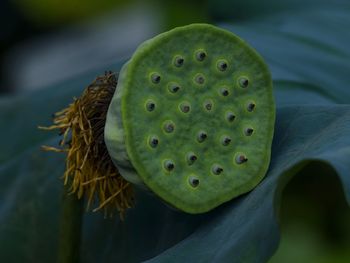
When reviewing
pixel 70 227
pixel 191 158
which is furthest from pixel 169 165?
pixel 70 227

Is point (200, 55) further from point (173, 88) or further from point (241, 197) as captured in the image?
point (241, 197)

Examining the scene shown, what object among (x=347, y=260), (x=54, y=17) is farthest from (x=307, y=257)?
(x=54, y=17)

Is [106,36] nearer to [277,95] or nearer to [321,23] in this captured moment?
[321,23]

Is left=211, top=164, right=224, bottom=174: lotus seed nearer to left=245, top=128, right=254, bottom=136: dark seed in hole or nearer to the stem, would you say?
left=245, top=128, right=254, bottom=136: dark seed in hole

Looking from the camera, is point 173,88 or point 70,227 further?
point 70,227

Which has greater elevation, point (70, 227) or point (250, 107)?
point (250, 107)

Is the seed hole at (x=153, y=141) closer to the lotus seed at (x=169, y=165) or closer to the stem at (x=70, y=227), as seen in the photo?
the lotus seed at (x=169, y=165)

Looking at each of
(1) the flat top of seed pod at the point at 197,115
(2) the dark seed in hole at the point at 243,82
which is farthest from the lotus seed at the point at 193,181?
(2) the dark seed in hole at the point at 243,82
